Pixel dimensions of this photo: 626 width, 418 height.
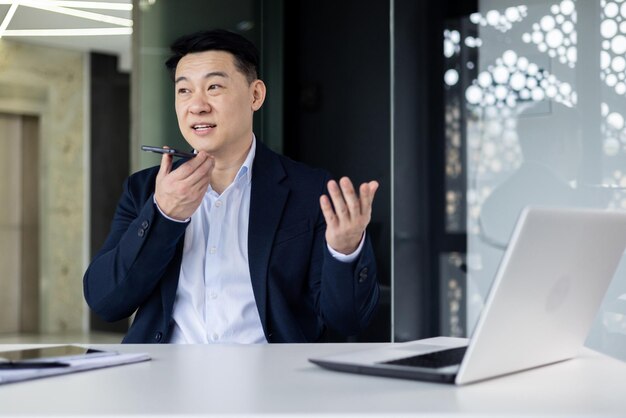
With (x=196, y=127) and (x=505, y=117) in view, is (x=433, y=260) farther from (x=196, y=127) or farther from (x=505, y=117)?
(x=196, y=127)

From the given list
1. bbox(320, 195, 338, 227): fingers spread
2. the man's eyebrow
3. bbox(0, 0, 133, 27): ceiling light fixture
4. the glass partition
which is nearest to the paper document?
bbox(320, 195, 338, 227): fingers spread

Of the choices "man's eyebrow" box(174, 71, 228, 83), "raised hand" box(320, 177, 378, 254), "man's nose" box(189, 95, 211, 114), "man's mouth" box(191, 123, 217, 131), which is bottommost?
"raised hand" box(320, 177, 378, 254)

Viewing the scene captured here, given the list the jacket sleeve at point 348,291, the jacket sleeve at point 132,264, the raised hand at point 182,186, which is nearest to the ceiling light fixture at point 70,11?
the jacket sleeve at point 132,264

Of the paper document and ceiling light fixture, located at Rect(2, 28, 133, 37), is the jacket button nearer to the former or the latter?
the paper document

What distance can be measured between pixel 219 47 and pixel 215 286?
0.64 meters

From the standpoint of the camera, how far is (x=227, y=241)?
2234 millimetres

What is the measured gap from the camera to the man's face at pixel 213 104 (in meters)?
2.32

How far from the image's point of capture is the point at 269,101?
4723 millimetres

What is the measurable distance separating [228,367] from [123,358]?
0.17 m

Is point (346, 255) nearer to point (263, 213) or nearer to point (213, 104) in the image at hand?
point (263, 213)

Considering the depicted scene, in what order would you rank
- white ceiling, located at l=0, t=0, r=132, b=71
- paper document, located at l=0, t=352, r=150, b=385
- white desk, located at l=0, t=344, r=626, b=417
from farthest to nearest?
white ceiling, located at l=0, t=0, r=132, b=71 < paper document, located at l=0, t=352, r=150, b=385 < white desk, located at l=0, t=344, r=626, b=417

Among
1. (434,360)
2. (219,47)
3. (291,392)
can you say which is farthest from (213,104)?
(291,392)

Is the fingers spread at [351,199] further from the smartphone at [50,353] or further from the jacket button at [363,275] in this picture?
the smartphone at [50,353]

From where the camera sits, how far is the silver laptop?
3.74 ft
